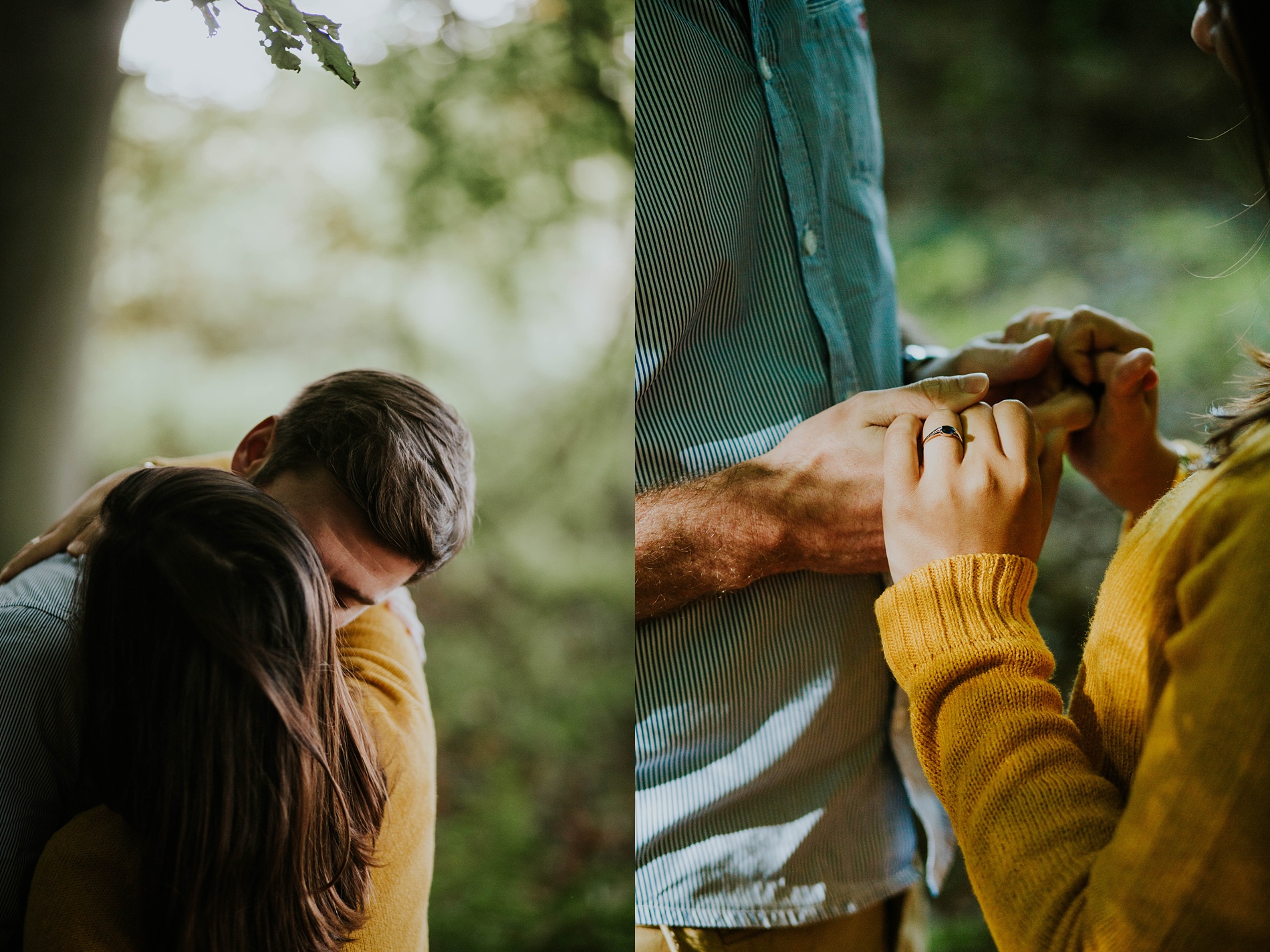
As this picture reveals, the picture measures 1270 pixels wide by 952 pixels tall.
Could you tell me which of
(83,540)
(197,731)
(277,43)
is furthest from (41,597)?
(277,43)

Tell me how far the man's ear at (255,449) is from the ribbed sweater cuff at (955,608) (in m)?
0.47

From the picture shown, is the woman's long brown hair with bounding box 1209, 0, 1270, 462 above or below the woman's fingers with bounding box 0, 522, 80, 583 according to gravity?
above

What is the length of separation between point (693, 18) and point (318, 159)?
45.9 inches

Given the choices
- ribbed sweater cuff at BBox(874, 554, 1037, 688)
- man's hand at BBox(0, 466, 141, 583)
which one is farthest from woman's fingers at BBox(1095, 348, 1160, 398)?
man's hand at BBox(0, 466, 141, 583)

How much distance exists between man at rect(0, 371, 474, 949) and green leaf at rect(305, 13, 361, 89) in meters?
0.22

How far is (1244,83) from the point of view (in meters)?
0.50

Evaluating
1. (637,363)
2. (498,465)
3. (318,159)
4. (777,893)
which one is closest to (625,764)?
(498,465)

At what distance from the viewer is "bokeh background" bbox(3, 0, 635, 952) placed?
1443 mm

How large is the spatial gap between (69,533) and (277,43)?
401mm

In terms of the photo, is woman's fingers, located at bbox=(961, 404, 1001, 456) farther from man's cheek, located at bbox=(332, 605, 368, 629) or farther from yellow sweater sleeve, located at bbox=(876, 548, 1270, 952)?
man's cheek, located at bbox=(332, 605, 368, 629)

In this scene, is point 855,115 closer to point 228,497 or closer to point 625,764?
point 228,497

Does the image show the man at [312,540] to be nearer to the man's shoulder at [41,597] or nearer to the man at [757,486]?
the man's shoulder at [41,597]

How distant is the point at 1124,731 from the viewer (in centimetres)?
53

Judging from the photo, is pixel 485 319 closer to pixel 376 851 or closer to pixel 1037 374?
pixel 1037 374
